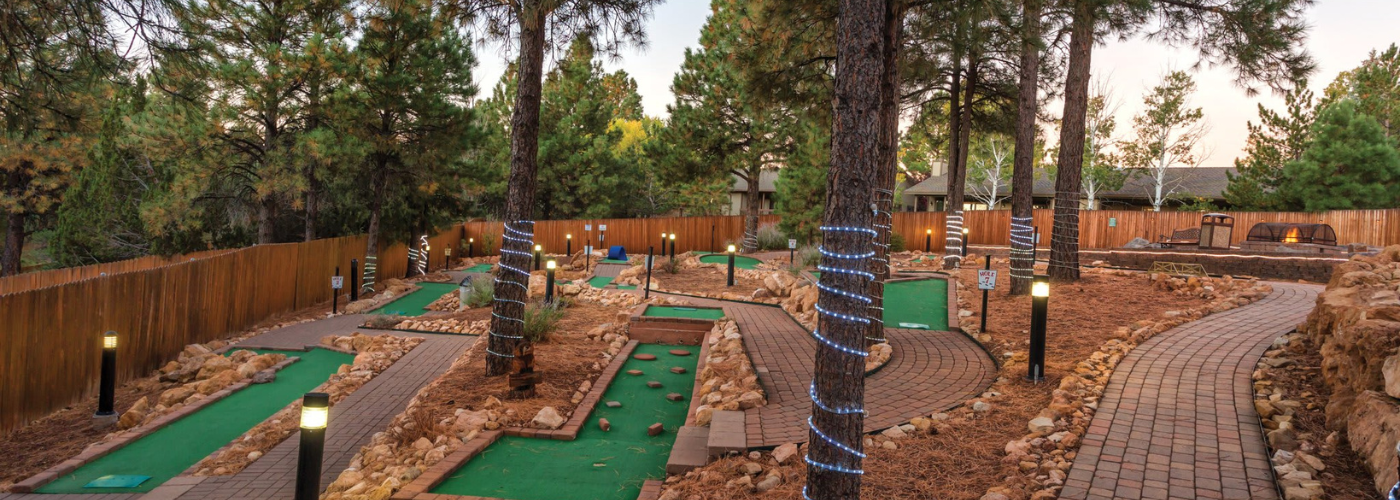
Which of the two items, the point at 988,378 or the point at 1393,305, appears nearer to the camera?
the point at 1393,305

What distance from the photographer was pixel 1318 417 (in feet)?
16.3

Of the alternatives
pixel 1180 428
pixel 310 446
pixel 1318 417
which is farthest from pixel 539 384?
pixel 1318 417

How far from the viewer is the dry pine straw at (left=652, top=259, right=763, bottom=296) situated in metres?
15.0

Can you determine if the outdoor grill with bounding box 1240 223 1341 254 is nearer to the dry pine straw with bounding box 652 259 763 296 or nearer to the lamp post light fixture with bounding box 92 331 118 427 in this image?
the dry pine straw with bounding box 652 259 763 296

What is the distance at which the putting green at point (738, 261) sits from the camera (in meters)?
20.4

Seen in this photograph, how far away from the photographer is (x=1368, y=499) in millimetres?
3748

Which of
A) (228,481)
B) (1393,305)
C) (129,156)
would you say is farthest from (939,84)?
(129,156)

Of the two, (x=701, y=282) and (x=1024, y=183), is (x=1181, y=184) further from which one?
(x=701, y=282)

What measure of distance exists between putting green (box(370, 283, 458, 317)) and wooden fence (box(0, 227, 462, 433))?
2104 millimetres

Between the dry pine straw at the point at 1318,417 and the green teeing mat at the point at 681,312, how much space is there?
→ 6888 millimetres

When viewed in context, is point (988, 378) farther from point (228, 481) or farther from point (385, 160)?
point (385, 160)

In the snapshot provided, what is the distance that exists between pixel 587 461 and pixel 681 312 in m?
6.42

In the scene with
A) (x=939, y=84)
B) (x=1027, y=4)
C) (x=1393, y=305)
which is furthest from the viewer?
(x=939, y=84)

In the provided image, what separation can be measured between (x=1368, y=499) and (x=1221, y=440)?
1.04m
